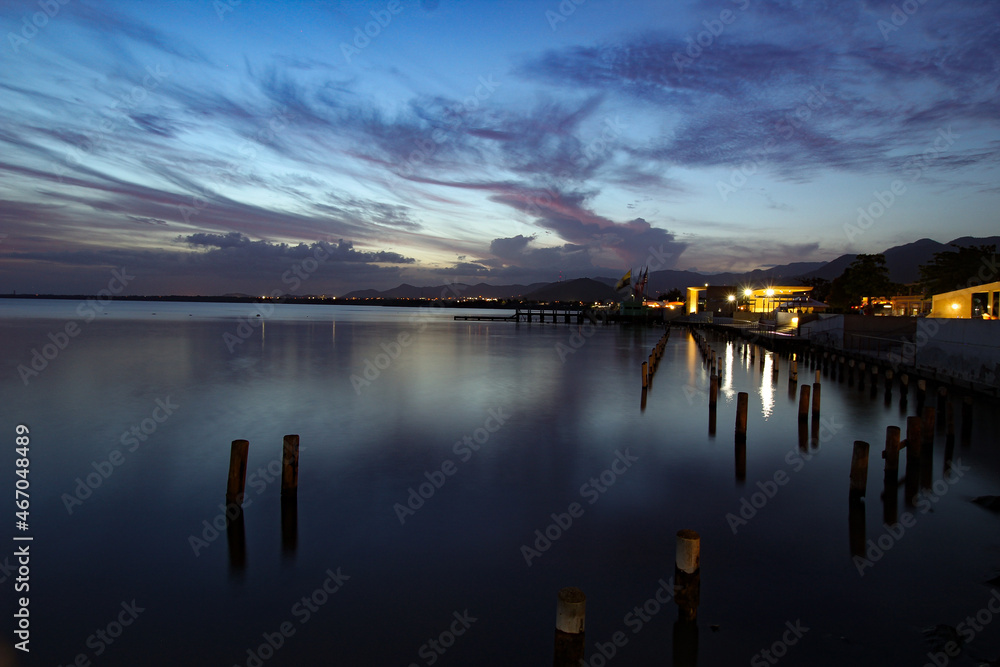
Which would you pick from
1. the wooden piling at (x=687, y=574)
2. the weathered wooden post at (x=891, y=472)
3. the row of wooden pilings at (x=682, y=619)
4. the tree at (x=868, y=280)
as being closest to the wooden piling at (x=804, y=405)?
the weathered wooden post at (x=891, y=472)

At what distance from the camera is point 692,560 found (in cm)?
637

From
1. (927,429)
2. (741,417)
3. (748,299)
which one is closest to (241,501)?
(741,417)

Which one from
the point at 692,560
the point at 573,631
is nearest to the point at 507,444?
the point at 692,560

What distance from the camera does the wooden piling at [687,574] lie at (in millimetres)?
6281

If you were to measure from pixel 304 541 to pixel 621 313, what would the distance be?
11044 centimetres

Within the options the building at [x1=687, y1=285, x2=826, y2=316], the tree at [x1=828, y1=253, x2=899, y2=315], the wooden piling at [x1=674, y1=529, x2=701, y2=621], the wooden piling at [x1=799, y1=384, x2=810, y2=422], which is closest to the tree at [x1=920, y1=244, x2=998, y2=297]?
the tree at [x1=828, y1=253, x2=899, y2=315]

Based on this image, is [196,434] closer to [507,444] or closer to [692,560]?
[507,444]

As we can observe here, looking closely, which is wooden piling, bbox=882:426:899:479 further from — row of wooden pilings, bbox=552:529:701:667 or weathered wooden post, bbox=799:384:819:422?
row of wooden pilings, bbox=552:529:701:667

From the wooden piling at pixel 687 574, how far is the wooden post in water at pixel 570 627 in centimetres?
188

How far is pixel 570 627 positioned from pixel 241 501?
7016mm

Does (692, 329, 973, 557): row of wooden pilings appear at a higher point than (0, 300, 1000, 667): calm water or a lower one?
higher

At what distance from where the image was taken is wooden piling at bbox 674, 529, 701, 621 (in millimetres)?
6281

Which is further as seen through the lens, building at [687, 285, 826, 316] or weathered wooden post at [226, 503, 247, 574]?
building at [687, 285, 826, 316]

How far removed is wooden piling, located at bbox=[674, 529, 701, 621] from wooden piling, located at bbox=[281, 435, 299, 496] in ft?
21.3
